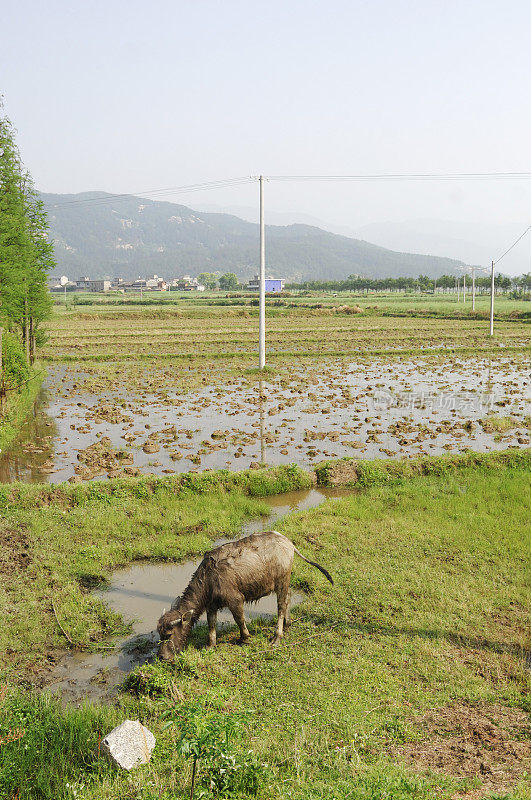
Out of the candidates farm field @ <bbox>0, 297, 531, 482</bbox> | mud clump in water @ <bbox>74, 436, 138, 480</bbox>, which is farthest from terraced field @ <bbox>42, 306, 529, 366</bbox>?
mud clump in water @ <bbox>74, 436, 138, 480</bbox>

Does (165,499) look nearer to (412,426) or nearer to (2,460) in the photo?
(2,460)

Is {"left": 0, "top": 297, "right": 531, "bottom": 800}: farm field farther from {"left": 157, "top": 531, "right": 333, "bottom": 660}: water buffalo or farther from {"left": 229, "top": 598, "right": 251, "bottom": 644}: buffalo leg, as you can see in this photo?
{"left": 157, "top": 531, "right": 333, "bottom": 660}: water buffalo


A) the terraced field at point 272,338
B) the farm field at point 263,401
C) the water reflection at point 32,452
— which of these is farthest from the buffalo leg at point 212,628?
the terraced field at point 272,338

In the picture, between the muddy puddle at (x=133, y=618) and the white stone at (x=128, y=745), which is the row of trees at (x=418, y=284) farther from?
the white stone at (x=128, y=745)

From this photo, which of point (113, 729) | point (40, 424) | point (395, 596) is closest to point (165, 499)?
point (395, 596)

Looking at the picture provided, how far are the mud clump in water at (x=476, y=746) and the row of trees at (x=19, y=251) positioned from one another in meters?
16.1

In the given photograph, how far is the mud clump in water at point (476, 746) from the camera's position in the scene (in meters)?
5.16

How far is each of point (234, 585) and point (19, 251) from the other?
702 inches

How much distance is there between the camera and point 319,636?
7652 mm

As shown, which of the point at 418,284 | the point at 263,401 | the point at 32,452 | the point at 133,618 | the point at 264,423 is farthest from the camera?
the point at 418,284

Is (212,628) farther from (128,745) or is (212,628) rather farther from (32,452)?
(32,452)

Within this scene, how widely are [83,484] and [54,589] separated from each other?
4161 mm

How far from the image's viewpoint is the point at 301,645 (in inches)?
294

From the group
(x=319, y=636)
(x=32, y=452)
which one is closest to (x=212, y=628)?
(x=319, y=636)
